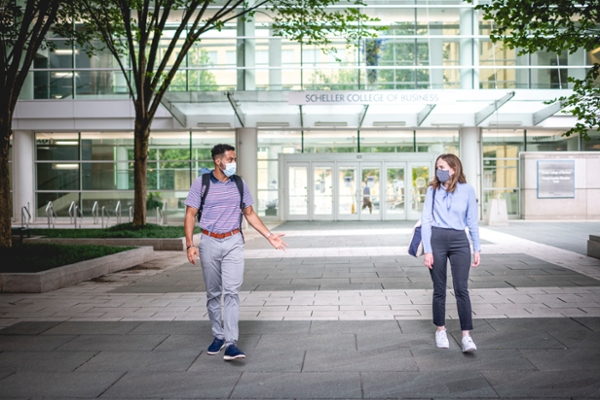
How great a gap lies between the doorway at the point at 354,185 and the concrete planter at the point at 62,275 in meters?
14.6

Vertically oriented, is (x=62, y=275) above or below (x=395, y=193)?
below

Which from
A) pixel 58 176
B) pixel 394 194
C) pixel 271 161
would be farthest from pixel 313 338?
pixel 58 176

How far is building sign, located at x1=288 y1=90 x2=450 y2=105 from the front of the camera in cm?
2034

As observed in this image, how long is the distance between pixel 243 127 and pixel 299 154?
2.65 metres

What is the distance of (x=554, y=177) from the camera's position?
23922mm

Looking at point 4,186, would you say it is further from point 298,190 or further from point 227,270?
point 298,190

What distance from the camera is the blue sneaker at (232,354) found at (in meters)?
4.99

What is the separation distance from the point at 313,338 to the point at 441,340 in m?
1.20

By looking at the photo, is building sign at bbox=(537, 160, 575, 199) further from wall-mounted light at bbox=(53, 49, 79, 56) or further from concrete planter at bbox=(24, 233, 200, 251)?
wall-mounted light at bbox=(53, 49, 79, 56)

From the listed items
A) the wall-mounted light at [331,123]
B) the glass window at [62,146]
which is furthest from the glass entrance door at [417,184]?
the glass window at [62,146]

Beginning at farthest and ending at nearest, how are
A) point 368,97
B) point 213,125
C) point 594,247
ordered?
point 213,125 < point 368,97 < point 594,247

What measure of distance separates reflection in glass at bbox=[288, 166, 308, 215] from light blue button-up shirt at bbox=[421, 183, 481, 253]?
66.4ft

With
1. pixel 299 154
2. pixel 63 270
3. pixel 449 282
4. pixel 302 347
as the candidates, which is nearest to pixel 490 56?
pixel 299 154

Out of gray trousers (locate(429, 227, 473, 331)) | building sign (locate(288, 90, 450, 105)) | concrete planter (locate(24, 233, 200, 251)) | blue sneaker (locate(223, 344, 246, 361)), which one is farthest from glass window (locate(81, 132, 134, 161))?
gray trousers (locate(429, 227, 473, 331))
